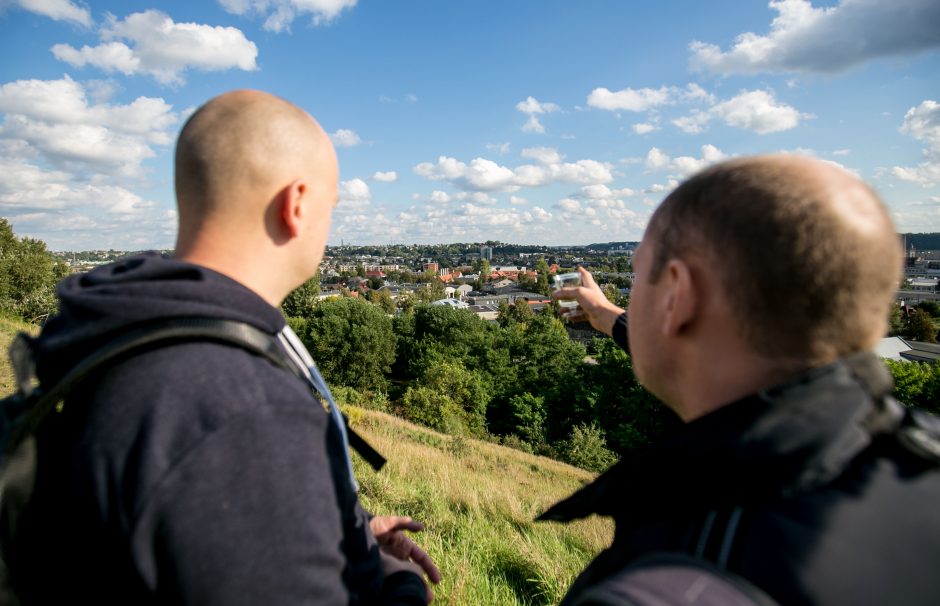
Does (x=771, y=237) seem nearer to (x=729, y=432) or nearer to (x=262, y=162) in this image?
(x=729, y=432)

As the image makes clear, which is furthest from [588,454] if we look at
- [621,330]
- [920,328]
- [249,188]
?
[920,328]

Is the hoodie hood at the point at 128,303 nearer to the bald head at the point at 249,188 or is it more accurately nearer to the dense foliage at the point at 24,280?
the bald head at the point at 249,188

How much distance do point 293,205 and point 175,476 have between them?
846 mm

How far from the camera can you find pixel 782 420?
3.21 ft

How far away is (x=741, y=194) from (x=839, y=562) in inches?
29.0

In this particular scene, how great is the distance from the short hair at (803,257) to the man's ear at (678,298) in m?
0.08

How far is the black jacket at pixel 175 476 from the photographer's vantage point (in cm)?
109

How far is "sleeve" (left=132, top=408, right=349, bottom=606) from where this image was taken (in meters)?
1.08

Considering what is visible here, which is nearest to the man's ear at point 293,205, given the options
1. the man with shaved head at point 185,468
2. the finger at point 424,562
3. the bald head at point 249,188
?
the bald head at point 249,188

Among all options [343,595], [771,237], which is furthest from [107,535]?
[771,237]

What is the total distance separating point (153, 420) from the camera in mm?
1121

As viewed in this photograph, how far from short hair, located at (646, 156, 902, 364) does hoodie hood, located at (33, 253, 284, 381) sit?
1.24 m

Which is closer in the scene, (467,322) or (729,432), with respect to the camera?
(729,432)

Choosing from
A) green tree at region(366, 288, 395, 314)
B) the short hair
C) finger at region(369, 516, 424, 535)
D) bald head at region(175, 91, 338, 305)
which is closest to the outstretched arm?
finger at region(369, 516, 424, 535)
